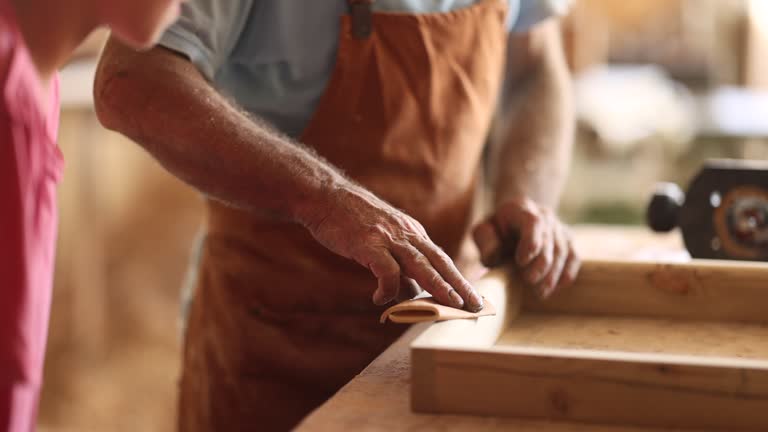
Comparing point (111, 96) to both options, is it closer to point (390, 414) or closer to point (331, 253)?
point (331, 253)

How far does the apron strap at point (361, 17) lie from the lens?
4.74 ft

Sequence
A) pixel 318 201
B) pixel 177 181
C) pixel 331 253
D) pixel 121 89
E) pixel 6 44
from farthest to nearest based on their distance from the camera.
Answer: pixel 177 181 < pixel 331 253 < pixel 121 89 < pixel 318 201 < pixel 6 44

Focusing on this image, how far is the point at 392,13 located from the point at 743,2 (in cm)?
406

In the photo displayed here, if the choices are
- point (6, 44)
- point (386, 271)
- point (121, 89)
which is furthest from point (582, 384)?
point (121, 89)

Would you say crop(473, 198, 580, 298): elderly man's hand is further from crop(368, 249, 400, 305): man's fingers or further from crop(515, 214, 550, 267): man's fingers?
crop(368, 249, 400, 305): man's fingers

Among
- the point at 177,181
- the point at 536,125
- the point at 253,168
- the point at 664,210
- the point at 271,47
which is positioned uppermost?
the point at 271,47

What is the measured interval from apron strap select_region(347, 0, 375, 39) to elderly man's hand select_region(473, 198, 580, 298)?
342 millimetres

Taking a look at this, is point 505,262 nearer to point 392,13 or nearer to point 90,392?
point 392,13

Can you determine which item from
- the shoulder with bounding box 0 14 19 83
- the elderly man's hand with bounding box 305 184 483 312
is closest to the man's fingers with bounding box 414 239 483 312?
the elderly man's hand with bounding box 305 184 483 312

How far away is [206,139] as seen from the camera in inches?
48.8

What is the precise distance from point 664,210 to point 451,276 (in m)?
0.78

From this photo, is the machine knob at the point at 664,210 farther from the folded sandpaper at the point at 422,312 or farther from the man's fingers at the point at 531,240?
the folded sandpaper at the point at 422,312

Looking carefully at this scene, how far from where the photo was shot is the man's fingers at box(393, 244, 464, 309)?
109 centimetres

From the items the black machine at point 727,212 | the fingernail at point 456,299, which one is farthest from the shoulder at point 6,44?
the black machine at point 727,212
